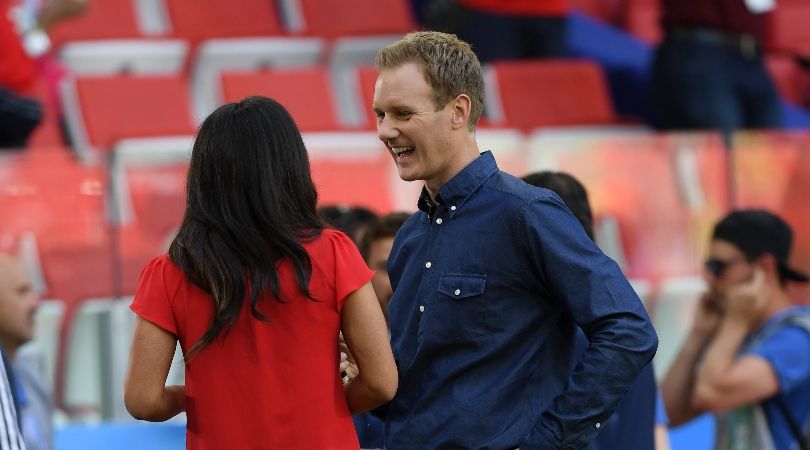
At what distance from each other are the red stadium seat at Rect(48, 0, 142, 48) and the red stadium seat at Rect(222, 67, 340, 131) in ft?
3.39

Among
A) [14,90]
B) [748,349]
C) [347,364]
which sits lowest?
[748,349]

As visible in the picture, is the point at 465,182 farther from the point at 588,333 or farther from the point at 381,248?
the point at 381,248

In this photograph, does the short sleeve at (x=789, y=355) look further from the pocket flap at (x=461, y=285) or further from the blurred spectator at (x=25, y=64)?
the blurred spectator at (x=25, y=64)

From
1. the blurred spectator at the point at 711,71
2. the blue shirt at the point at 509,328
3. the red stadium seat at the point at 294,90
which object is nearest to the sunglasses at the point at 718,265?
the blue shirt at the point at 509,328

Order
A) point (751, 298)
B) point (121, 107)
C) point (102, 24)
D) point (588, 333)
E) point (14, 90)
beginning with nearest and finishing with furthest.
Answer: point (588, 333)
point (751, 298)
point (14, 90)
point (121, 107)
point (102, 24)

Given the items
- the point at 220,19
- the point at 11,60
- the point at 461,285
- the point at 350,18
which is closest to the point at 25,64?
the point at 11,60

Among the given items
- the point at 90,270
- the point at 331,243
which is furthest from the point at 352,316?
the point at 90,270

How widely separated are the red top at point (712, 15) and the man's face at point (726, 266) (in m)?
3.57

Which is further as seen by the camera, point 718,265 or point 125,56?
point 125,56

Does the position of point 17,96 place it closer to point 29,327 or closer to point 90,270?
point 90,270

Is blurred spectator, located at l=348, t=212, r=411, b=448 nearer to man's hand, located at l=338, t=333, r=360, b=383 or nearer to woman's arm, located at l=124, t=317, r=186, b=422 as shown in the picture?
man's hand, located at l=338, t=333, r=360, b=383

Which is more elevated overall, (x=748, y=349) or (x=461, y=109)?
(x=461, y=109)

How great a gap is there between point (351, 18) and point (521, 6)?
1.19 meters

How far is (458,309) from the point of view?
2799mm
